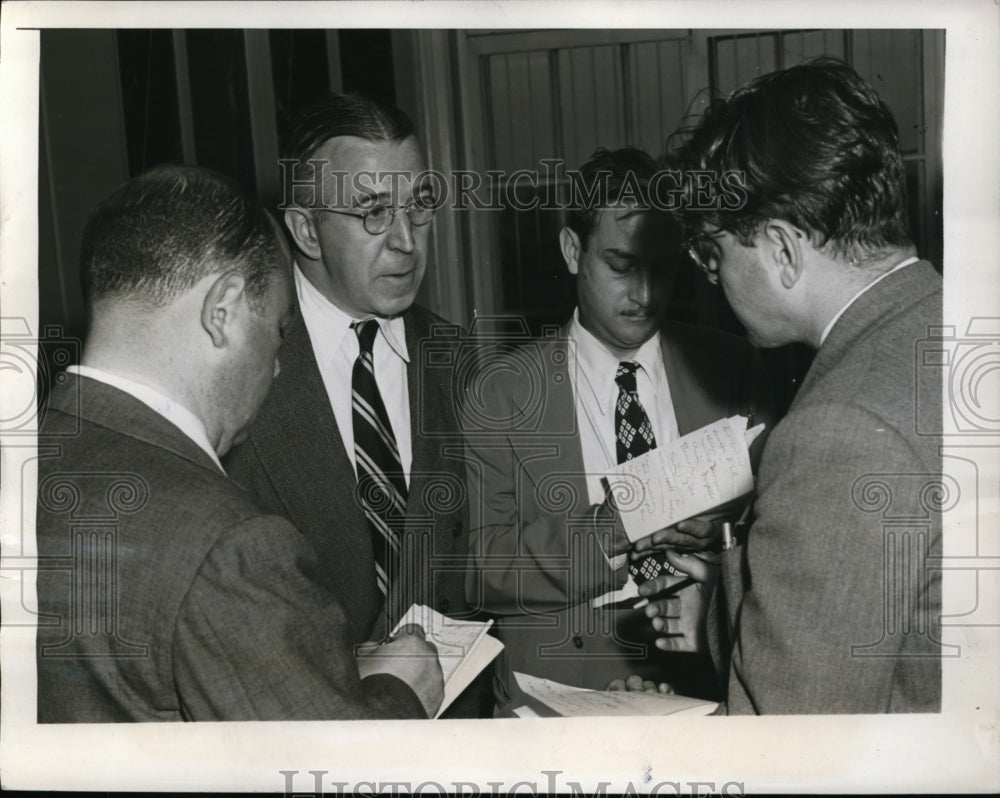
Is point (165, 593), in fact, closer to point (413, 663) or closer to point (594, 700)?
point (413, 663)

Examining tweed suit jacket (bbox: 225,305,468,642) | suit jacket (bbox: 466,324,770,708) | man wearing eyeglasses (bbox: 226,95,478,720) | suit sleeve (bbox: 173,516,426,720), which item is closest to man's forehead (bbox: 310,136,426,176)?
man wearing eyeglasses (bbox: 226,95,478,720)

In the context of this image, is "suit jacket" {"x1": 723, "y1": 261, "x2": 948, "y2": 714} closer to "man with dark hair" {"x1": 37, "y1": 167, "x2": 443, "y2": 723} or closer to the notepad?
the notepad

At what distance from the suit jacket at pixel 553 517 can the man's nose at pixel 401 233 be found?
0.86 ft

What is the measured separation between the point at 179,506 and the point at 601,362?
78cm

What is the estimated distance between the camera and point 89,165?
2.02 meters

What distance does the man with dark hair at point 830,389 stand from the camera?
6.39 feet

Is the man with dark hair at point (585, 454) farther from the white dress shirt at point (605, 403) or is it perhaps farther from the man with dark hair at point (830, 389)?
the man with dark hair at point (830, 389)

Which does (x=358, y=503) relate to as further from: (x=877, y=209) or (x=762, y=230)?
(x=877, y=209)

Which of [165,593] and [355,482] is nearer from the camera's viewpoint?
[165,593]

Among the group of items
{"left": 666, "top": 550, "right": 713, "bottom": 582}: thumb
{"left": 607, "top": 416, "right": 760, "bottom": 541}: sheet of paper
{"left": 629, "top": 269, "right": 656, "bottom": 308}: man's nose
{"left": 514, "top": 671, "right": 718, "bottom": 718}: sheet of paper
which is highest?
{"left": 629, "top": 269, "right": 656, "bottom": 308}: man's nose

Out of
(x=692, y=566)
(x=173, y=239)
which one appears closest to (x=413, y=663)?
(x=692, y=566)

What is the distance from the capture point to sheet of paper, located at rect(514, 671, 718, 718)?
206 centimetres

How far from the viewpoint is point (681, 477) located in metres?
2.05

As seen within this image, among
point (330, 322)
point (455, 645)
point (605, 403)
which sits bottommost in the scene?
point (455, 645)
